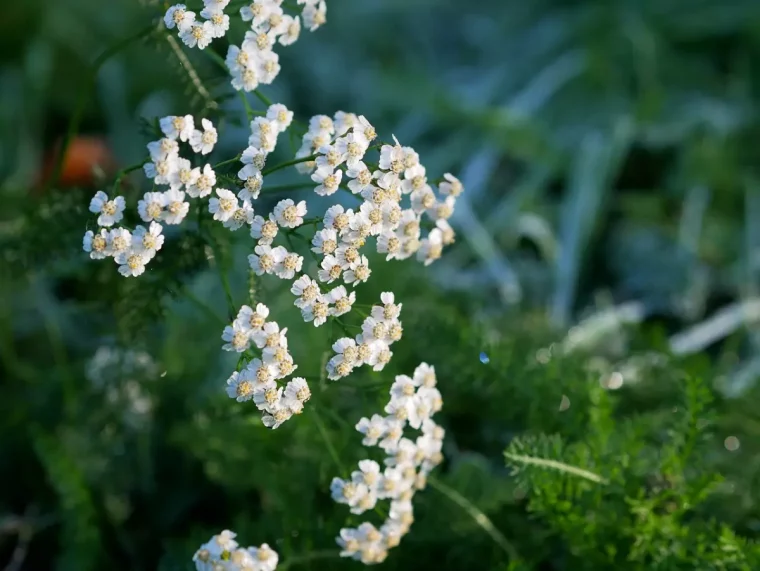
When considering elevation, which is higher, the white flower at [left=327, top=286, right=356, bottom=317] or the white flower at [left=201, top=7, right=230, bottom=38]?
the white flower at [left=201, top=7, right=230, bottom=38]

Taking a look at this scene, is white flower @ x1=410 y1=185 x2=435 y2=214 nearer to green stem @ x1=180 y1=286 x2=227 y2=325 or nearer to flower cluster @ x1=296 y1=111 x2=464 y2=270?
flower cluster @ x1=296 y1=111 x2=464 y2=270

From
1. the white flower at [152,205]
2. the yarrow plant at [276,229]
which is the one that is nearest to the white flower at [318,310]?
the yarrow plant at [276,229]

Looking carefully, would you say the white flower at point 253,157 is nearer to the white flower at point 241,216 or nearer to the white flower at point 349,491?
the white flower at point 241,216

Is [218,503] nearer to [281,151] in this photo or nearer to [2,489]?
[2,489]

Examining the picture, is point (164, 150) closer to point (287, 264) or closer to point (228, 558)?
point (287, 264)

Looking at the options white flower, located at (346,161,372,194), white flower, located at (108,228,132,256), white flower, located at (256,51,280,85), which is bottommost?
white flower, located at (346,161,372,194)

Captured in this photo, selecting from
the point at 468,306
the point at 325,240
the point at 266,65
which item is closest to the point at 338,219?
the point at 325,240

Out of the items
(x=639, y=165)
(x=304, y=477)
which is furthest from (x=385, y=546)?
(x=639, y=165)

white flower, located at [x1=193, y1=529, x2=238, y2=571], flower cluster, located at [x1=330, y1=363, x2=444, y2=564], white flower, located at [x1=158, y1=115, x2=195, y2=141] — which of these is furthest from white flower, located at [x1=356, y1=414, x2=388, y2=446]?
white flower, located at [x1=158, y1=115, x2=195, y2=141]
